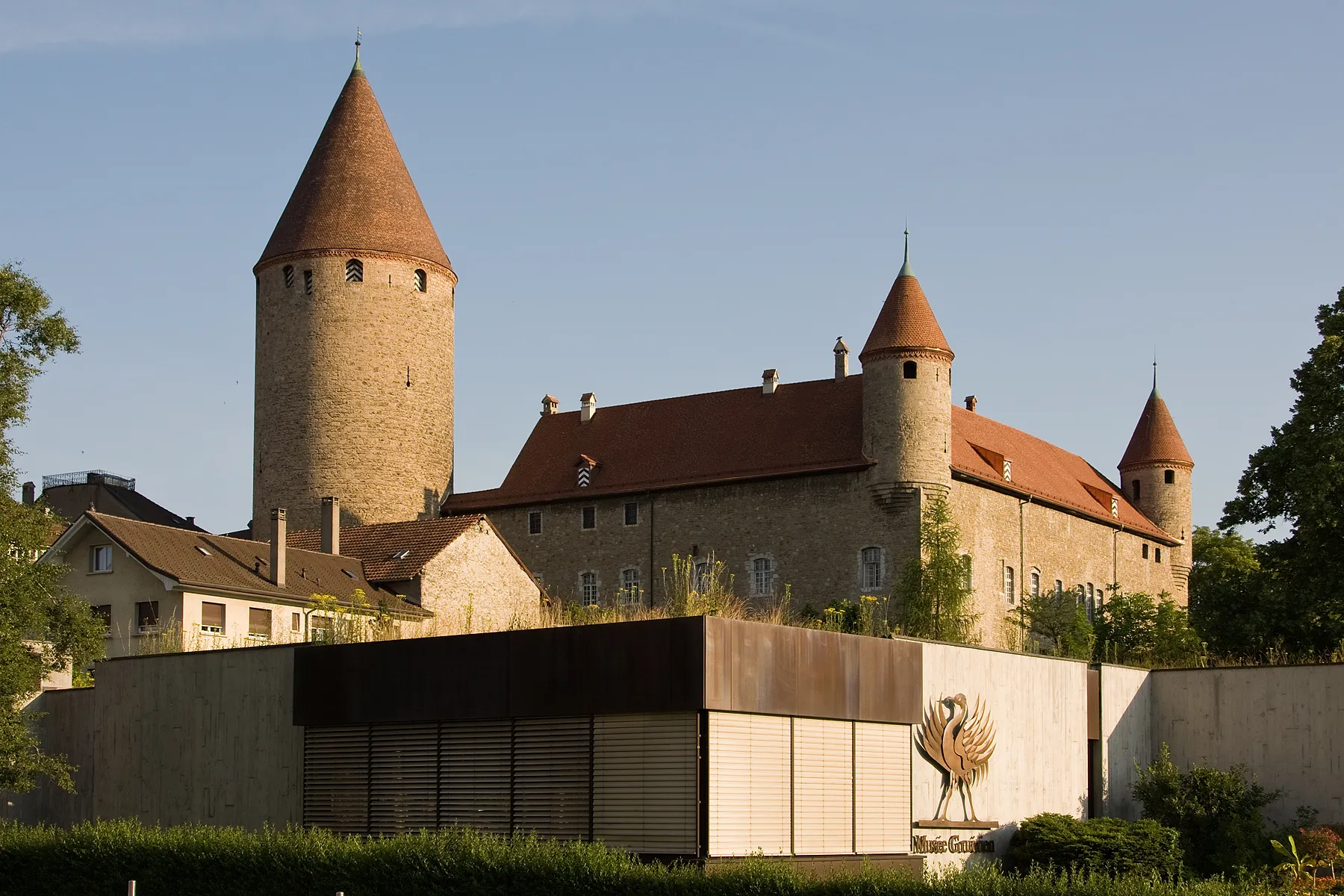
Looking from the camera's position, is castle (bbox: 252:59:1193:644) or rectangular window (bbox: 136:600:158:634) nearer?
rectangular window (bbox: 136:600:158:634)

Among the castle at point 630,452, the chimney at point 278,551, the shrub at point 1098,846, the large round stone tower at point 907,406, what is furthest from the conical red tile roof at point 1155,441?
the shrub at point 1098,846

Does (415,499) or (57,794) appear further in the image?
(415,499)

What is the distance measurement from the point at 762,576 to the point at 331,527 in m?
11.8

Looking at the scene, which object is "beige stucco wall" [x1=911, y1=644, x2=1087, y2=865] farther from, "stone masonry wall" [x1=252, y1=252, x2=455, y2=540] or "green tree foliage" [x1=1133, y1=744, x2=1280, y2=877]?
"stone masonry wall" [x1=252, y1=252, x2=455, y2=540]

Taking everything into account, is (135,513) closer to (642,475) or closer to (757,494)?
(642,475)

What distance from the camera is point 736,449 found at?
173 ft

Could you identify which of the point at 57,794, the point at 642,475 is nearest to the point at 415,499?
the point at 642,475

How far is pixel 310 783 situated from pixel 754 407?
106 ft

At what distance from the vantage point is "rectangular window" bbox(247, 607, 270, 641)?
40.6 metres

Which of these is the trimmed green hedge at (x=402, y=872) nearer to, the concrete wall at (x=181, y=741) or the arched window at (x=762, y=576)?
the concrete wall at (x=181, y=741)

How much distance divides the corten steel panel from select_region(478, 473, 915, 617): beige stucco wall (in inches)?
798

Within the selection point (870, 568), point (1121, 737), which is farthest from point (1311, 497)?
point (870, 568)

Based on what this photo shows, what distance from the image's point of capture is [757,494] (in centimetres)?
5112

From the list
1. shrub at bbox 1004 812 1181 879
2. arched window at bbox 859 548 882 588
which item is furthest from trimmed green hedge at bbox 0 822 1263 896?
arched window at bbox 859 548 882 588
